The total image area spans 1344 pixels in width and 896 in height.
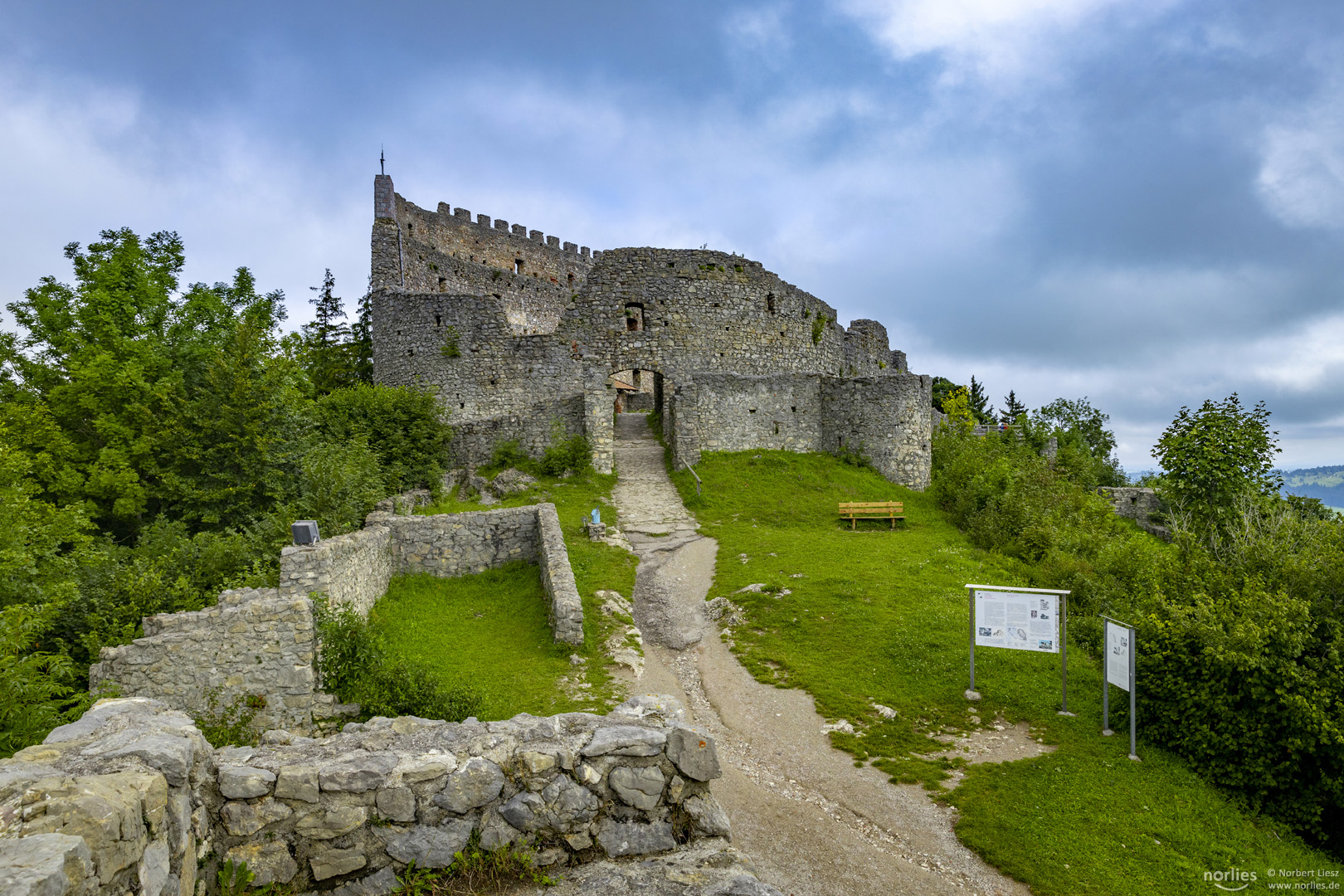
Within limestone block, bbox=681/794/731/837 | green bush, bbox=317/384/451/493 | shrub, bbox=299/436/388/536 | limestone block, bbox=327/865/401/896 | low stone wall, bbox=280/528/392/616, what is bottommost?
limestone block, bbox=327/865/401/896

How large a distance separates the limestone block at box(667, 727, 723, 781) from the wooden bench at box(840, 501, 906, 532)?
648 inches

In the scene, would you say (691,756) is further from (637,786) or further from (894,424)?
(894,424)

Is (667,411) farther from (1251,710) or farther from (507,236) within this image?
(1251,710)

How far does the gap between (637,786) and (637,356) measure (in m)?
25.2

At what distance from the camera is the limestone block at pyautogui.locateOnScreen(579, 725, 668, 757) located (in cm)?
574

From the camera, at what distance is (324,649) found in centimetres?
918

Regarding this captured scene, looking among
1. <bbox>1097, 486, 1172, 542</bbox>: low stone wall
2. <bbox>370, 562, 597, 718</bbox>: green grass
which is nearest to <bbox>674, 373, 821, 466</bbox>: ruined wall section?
<bbox>370, 562, 597, 718</bbox>: green grass

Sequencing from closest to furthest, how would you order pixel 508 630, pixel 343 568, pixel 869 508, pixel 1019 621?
pixel 1019 621
pixel 343 568
pixel 508 630
pixel 869 508

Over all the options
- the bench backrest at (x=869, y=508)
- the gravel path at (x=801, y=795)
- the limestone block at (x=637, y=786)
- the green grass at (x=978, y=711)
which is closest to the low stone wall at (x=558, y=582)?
the gravel path at (x=801, y=795)

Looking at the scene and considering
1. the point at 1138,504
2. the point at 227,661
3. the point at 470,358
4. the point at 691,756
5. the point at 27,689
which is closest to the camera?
the point at 691,756

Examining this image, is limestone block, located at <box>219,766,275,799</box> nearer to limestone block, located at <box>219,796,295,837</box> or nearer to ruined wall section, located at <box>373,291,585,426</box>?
limestone block, located at <box>219,796,295,837</box>

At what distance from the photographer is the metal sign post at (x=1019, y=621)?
9773mm

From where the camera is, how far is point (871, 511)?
21641 millimetres

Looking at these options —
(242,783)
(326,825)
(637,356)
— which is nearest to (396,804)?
(326,825)
